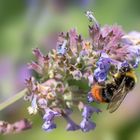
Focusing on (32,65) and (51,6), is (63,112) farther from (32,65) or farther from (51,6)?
(51,6)

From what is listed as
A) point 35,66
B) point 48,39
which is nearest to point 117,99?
point 35,66

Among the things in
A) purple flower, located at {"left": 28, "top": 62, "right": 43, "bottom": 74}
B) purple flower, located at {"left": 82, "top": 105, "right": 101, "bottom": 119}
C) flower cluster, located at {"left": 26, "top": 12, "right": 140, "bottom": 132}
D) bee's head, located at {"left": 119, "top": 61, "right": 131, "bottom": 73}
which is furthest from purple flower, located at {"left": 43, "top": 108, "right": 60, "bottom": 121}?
bee's head, located at {"left": 119, "top": 61, "right": 131, "bottom": 73}

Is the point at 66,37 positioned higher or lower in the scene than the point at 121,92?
higher

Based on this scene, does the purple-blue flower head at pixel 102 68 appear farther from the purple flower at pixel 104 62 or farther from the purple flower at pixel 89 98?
the purple flower at pixel 89 98

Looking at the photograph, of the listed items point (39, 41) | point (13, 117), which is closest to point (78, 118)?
point (13, 117)

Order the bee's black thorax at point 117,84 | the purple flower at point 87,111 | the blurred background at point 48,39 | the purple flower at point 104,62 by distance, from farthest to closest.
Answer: the blurred background at point 48,39 < the bee's black thorax at point 117,84 < the purple flower at point 87,111 < the purple flower at point 104,62

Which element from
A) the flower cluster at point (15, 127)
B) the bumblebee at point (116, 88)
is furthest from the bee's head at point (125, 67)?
the flower cluster at point (15, 127)

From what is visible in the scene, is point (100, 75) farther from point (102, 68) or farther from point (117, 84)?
point (117, 84)
